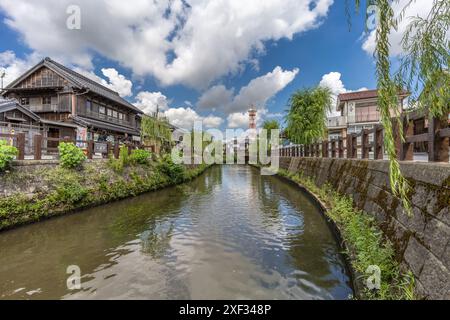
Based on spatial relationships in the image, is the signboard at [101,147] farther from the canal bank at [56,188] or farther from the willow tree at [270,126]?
the willow tree at [270,126]

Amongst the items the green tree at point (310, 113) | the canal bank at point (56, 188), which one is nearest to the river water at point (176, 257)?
the canal bank at point (56, 188)

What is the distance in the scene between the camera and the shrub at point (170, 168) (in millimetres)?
15947

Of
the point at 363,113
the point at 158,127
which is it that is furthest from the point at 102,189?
the point at 363,113

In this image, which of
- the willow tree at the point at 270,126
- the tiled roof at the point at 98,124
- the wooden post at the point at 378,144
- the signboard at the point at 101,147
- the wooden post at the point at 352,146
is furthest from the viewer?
the willow tree at the point at 270,126

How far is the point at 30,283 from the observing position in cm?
400

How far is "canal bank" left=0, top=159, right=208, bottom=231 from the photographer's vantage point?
264 inches

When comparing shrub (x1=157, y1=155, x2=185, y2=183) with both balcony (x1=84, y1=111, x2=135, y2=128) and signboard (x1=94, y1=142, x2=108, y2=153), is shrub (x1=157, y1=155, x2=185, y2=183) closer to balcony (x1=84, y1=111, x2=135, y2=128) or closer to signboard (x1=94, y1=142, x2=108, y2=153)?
signboard (x1=94, y1=142, x2=108, y2=153)

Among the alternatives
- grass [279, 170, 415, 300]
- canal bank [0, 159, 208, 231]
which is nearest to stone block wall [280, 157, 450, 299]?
grass [279, 170, 415, 300]

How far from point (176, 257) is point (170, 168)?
1162 cm

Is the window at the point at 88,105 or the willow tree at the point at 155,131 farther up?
the window at the point at 88,105

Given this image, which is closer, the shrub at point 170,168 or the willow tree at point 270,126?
the shrub at point 170,168

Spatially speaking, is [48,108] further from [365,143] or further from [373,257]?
[373,257]

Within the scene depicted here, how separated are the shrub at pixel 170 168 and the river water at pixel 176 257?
7.47 meters
